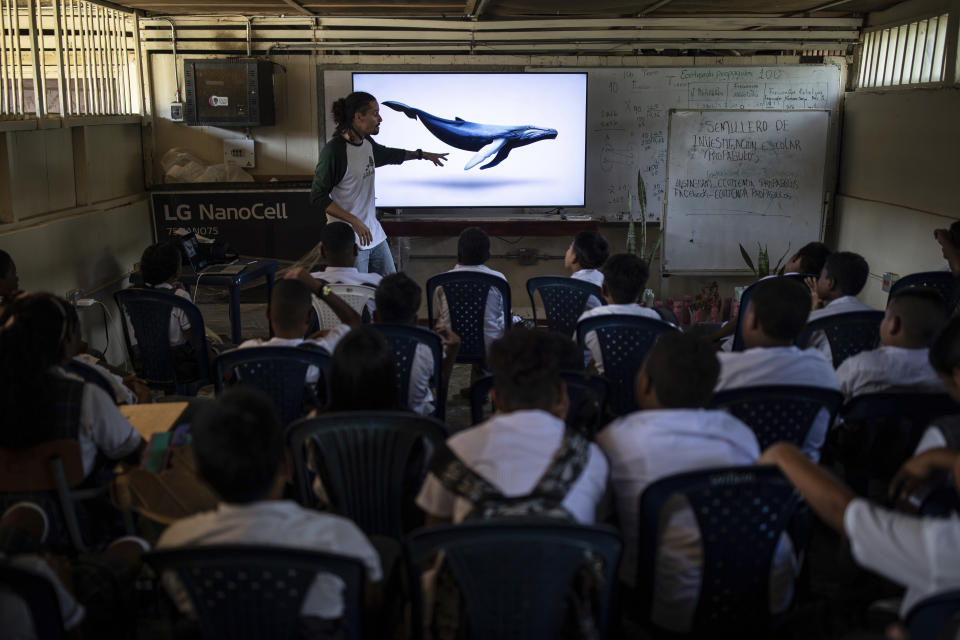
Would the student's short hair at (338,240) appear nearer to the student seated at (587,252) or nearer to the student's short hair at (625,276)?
the student seated at (587,252)

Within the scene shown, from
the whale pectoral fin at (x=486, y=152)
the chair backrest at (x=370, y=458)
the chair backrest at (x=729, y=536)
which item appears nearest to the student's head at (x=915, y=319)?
the chair backrest at (x=729, y=536)

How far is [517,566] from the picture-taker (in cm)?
151

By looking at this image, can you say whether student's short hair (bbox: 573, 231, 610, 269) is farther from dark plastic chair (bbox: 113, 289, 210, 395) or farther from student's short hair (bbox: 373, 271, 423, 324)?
dark plastic chair (bbox: 113, 289, 210, 395)

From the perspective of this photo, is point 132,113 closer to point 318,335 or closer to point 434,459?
point 318,335

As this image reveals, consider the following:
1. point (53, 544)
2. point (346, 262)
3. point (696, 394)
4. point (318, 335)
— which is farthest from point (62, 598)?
point (346, 262)

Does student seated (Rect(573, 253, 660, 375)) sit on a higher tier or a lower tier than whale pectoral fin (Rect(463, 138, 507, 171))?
lower

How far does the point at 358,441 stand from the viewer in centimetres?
213

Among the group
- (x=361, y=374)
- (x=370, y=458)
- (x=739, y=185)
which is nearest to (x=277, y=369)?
(x=361, y=374)

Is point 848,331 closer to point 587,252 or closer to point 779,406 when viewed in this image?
point 779,406

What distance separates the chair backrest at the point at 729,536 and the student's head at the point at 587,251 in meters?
2.77

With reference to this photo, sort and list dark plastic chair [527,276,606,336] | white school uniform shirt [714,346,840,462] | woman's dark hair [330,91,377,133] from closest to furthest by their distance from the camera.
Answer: white school uniform shirt [714,346,840,462] < dark plastic chair [527,276,606,336] < woman's dark hair [330,91,377,133]

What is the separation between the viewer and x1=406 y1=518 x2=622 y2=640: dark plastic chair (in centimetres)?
146

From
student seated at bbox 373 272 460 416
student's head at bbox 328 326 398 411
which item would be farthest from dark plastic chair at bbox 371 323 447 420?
student's head at bbox 328 326 398 411

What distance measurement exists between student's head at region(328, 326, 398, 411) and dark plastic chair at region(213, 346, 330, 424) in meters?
0.50
